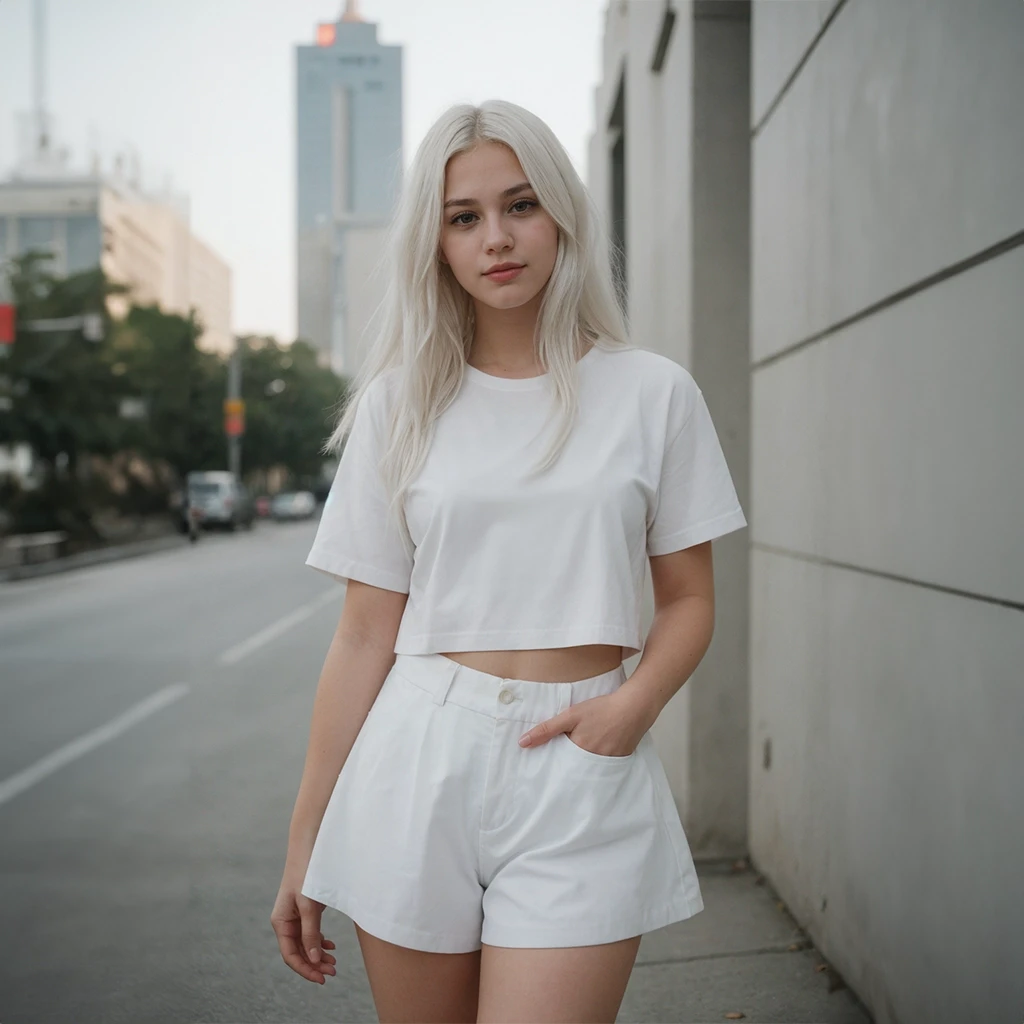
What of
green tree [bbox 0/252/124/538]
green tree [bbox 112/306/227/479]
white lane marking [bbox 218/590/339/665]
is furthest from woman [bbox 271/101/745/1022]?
green tree [bbox 112/306/227/479]

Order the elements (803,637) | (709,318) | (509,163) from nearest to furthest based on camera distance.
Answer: (509,163) < (803,637) < (709,318)

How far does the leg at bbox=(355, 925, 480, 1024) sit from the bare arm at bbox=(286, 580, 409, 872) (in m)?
0.22

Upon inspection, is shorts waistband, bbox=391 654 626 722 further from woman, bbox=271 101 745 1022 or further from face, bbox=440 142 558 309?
face, bbox=440 142 558 309

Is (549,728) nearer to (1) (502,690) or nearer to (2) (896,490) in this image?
(1) (502,690)

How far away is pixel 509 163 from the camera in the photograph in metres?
2.04

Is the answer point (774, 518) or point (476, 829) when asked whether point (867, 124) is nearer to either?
point (774, 518)

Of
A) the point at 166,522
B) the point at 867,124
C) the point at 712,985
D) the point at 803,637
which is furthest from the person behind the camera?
the point at 166,522

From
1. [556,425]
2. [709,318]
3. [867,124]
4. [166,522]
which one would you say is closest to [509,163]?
[556,425]

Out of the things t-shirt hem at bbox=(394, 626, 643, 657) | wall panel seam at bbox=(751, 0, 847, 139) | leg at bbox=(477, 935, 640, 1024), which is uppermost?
wall panel seam at bbox=(751, 0, 847, 139)

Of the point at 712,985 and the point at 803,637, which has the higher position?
the point at 803,637

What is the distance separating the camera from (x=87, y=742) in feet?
26.3

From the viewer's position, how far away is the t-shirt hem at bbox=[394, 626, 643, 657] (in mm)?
1941

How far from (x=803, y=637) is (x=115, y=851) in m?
3.37

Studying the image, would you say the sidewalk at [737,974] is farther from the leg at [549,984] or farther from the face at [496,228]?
the face at [496,228]
